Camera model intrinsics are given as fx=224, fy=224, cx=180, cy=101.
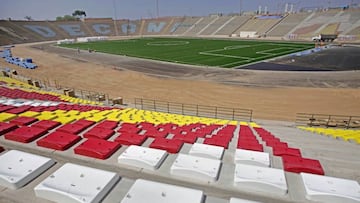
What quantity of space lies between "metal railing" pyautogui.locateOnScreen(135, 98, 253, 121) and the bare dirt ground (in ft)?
3.56

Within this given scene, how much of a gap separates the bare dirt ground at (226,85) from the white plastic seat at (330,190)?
1649 cm

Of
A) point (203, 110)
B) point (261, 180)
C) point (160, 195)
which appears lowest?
point (203, 110)

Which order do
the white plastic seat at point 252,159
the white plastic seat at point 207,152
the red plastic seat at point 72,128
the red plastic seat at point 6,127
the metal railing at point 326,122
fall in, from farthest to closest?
the metal railing at point 326,122 → the red plastic seat at point 72,128 → the red plastic seat at point 6,127 → the white plastic seat at point 207,152 → the white plastic seat at point 252,159

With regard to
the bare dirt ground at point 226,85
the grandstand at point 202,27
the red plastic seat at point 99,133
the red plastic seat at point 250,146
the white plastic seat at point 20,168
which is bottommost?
the bare dirt ground at point 226,85

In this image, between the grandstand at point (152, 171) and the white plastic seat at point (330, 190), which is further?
the grandstand at point (152, 171)

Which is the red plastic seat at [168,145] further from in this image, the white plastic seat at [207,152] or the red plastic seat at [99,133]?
the red plastic seat at [99,133]

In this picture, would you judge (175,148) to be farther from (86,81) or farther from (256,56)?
(256,56)

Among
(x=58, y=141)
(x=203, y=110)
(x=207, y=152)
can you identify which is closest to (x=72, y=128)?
(x=58, y=141)

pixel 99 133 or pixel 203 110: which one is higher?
pixel 99 133

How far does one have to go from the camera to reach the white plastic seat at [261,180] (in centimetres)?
493

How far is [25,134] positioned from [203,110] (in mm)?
17506

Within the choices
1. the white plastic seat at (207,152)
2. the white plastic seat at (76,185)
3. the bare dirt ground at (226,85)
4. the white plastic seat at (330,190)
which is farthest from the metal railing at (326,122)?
the white plastic seat at (76,185)

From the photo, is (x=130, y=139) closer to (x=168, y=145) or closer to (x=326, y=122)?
(x=168, y=145)

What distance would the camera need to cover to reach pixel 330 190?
4.71 metres
